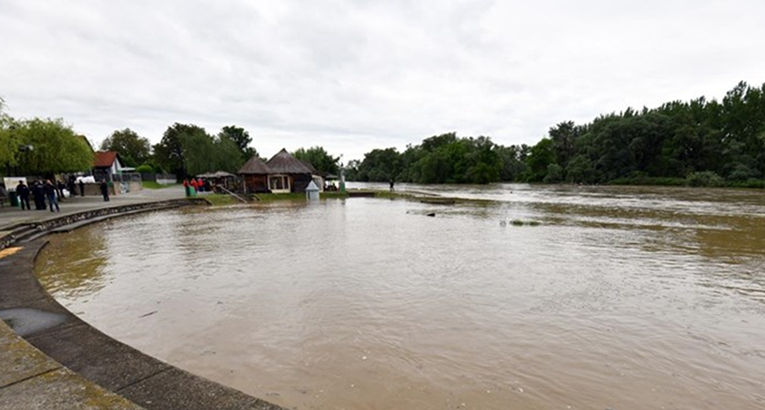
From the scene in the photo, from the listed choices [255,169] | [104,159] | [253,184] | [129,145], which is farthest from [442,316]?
[129,145]

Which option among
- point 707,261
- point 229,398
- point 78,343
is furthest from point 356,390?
point 707,261

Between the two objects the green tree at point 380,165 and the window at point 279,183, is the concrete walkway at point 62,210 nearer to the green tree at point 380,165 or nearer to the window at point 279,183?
the window at point 279,183

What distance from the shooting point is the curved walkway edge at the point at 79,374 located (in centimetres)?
238

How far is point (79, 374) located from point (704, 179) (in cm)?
7161

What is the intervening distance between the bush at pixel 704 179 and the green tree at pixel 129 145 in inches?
3848

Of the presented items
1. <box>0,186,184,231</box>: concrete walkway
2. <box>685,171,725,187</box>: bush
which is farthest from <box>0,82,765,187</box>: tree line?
<box>0,186,184,231</box>: concrete walkway

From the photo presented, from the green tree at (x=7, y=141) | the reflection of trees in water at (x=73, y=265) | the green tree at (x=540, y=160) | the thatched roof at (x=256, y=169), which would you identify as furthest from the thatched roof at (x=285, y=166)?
the green tree at (x=540, y=160)

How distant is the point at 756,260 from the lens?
969 cm

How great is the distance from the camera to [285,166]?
127ft

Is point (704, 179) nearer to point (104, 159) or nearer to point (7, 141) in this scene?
point (7, 141)

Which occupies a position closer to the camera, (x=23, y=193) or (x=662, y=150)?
(x=23, y=193)

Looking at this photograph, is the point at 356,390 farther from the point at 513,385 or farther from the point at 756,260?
the point at 756,260

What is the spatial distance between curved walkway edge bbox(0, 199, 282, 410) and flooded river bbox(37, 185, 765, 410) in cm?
101

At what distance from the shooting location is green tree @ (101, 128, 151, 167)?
7306 centimetres
